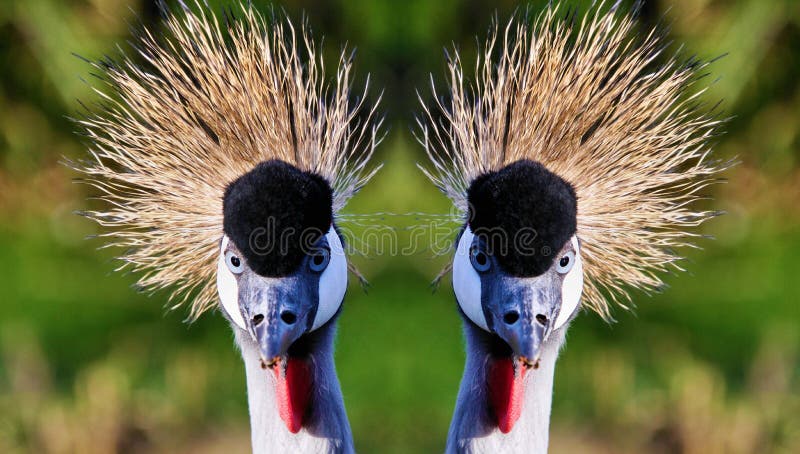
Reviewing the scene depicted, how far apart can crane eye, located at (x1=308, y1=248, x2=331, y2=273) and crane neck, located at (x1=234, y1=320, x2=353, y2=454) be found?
161 mm

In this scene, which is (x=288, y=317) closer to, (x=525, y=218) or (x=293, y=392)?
(x=293, y=392)

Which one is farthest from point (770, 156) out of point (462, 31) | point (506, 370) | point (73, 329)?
point (73, 329)

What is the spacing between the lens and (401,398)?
5.71 feet

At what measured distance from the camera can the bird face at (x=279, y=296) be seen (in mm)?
1080

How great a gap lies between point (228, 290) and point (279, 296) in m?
0.13

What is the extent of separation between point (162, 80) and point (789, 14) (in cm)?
236

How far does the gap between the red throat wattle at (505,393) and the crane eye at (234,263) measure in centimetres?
50

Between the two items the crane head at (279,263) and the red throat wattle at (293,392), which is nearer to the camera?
the crane head at (279,263)

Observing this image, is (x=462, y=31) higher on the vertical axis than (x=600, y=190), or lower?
higher

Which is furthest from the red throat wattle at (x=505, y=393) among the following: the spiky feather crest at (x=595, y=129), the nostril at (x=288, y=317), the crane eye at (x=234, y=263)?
the crane eye at (x=234, y=263)

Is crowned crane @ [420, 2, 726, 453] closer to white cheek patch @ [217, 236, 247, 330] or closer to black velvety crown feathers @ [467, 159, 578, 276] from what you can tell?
black velvety crown feathers @ [467, 159, 578, 276]

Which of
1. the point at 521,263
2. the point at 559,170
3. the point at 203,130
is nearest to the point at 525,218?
the point at 521,263

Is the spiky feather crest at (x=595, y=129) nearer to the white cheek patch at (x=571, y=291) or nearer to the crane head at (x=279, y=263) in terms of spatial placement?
the white cheek patch at (x=571, y=291)

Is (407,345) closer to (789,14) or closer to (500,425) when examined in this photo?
(500,425)
